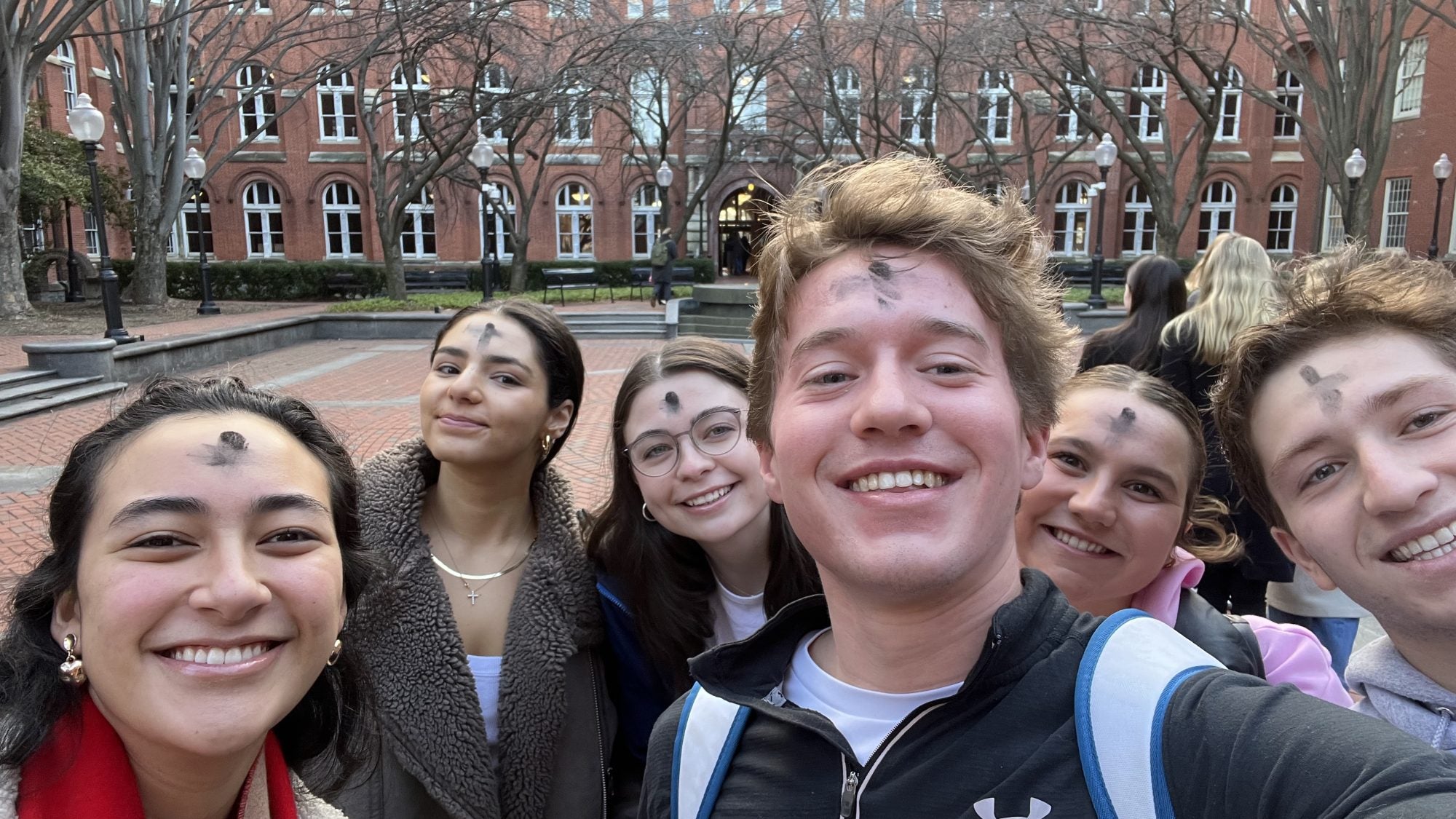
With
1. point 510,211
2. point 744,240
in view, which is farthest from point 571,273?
point 744,240

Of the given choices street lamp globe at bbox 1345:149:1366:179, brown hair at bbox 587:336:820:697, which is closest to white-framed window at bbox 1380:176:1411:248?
street lamp globe at bbox 1345:149:1366:179

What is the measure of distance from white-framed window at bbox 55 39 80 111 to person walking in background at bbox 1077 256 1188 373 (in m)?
32.5

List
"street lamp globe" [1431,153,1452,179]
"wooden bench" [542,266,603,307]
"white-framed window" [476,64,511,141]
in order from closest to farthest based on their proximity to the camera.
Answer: "white-framed window" [476,64,511,141] → "street lamp globe" [1431,153,1452,179] → "wooden bench" [542,266,603,307]

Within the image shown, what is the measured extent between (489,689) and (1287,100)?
39.9 m

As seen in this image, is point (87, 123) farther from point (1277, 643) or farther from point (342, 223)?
point (342, 223)

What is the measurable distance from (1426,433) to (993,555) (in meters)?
0.72

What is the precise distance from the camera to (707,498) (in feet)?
7.68

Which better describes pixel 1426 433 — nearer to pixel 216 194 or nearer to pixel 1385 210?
pixel 1385 210

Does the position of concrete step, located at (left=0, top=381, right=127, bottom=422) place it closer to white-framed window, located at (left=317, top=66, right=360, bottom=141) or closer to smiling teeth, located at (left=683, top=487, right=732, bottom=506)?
smiling teeth, located at (left=683, top=487, right=732, bottom=506)

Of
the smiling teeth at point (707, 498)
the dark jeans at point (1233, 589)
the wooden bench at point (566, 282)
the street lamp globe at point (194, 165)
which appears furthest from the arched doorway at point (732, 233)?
the smiling teeth at point (707, 498)

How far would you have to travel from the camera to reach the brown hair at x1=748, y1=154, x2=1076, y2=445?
1388 millimetres

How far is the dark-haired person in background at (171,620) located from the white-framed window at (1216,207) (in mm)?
39307

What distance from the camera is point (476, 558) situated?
96.8 inches

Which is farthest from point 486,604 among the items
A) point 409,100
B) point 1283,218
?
point 1283,218
